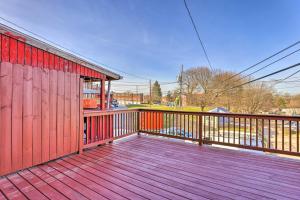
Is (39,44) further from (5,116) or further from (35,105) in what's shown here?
(5,116)

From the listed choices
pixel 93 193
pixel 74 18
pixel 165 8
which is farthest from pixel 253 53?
pixel 93 193

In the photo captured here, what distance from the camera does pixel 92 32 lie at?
965cm

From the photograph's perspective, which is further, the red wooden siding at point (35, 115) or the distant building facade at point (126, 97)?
the distant building facade at point (126, 97)

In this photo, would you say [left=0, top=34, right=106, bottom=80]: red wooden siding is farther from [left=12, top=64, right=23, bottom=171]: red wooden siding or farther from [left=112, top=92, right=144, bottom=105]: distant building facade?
[left=112, top=92, right=144, bottom=105]: distant building facade

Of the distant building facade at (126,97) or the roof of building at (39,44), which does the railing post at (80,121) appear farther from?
the distant building facade at (126,97)

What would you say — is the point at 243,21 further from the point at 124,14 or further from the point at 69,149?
the point at 69,149

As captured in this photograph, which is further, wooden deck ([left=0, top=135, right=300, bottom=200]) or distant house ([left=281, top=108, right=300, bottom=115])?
distant house ([left=281, top=108, right=300, bottom=115])

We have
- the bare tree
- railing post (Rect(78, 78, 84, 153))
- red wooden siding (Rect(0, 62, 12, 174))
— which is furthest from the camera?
the bare tree

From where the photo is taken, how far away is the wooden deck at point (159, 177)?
77.5 inches

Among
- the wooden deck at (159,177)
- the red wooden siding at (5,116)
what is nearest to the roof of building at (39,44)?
the red wooden siding at (5,116)

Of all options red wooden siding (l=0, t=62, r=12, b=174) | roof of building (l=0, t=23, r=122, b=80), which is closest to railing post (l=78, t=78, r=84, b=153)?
roof of building (l=0, t=23, r=122, b=80)

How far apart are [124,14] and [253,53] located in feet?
39.5

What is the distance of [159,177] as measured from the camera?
7.94 feet

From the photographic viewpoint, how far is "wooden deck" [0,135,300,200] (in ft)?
6.46
